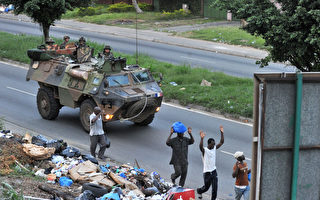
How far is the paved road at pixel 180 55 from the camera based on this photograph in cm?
2425

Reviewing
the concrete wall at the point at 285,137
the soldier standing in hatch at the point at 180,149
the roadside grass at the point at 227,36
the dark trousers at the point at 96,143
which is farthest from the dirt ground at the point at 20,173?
the roadside grass at the point at 227,36

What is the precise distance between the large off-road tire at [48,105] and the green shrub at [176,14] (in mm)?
27012

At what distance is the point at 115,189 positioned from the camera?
906cm

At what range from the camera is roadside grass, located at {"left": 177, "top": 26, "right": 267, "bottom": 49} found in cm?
3116

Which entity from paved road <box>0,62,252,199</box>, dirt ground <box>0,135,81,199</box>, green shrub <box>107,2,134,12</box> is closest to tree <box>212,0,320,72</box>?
paved road <box>0,62,252,199</box>

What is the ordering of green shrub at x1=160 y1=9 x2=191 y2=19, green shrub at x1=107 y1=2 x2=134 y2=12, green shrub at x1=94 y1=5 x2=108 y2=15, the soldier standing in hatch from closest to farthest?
the soldier standing in hatch
green shrub at x1=160 y1=9 x2=191 y2=19
green shrub at x1=107 y1=2 x2=134 y2=12
green shrub at x1=94 y1=5 x2=108 y2=15

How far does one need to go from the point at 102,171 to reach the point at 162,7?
37.1 metres

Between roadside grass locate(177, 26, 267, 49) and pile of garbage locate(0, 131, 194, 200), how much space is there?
66.5ft

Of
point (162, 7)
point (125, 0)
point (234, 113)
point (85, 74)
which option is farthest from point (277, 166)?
point (125, 0)

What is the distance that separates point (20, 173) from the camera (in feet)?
32.7

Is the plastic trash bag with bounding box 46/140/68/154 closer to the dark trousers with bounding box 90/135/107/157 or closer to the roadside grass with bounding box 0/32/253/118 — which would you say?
the dark trousers with bounding box 90/135/107/157

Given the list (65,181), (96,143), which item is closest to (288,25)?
(96,143)

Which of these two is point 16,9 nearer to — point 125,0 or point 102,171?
point 102,171

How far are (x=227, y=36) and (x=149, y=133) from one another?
19364 mm
